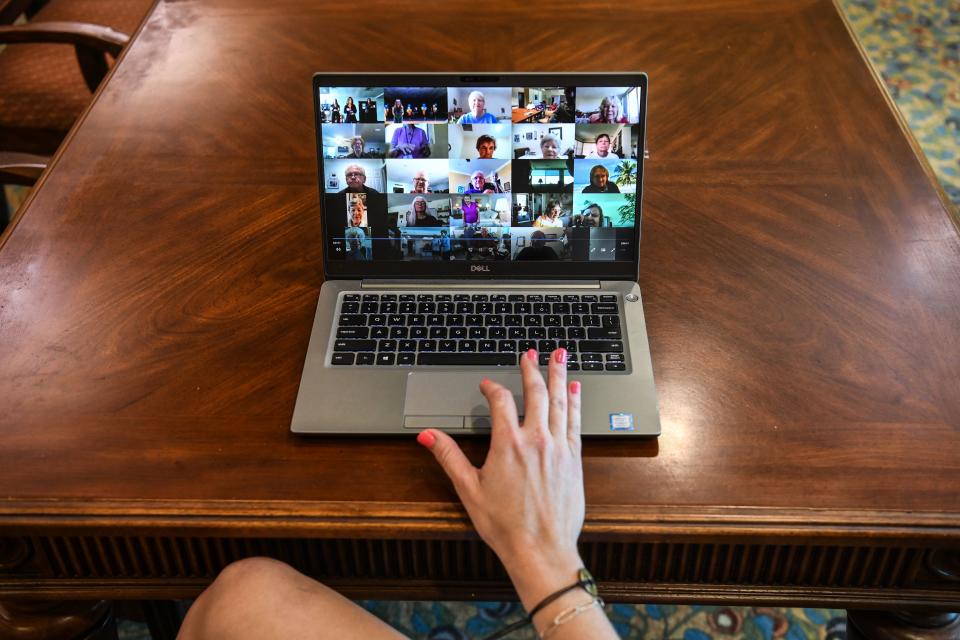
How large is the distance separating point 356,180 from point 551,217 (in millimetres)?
201

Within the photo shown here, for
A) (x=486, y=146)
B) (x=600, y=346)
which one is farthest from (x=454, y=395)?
(x=486, y=146)

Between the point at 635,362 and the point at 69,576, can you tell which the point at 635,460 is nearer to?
the point at 635,362

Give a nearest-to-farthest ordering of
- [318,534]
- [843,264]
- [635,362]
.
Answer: [318,534] → [635,362] → [843,264]

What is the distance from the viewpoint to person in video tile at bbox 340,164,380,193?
917 mm

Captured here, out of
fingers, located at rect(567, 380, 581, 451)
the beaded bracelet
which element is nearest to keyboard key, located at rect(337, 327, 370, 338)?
fingers, located at rect(567, 380, 581, 451)

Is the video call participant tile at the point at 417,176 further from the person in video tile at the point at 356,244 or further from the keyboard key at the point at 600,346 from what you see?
the keyboard key at the point at 600,346

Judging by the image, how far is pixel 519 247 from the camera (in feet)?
3.09

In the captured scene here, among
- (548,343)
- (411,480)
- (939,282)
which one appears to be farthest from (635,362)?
(939,282)

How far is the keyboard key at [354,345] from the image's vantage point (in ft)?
2.89

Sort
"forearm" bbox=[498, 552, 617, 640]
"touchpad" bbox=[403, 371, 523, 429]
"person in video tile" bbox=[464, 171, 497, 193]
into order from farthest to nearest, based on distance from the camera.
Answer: "person in video tile" bbox=[464, 171, 497, 193] < "touchpad" bbox=[403, 371, 523, 429] < "forearm" bbox=[498, 552, 617, 640]

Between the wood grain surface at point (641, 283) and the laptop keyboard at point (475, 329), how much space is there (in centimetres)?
6

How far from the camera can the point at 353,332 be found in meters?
0.90

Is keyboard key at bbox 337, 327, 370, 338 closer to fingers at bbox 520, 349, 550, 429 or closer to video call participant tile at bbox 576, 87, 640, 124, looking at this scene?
fingers at bbox 520, 349, 550, 429

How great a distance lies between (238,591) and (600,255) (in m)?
0.47
